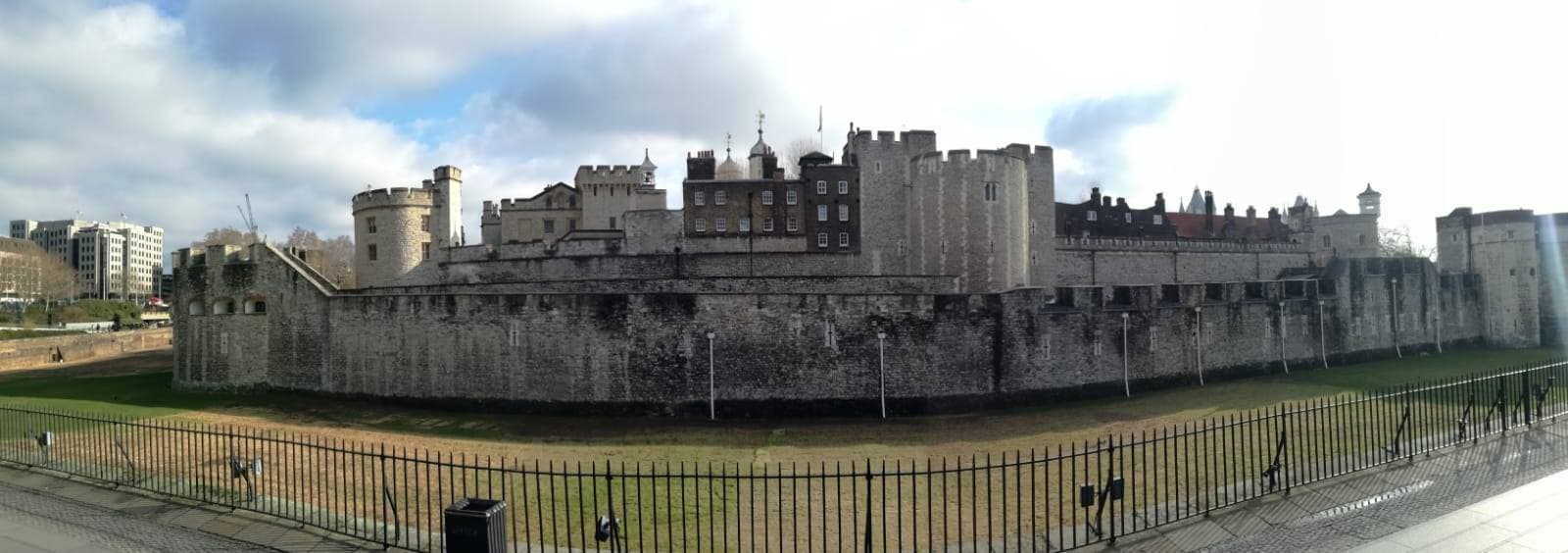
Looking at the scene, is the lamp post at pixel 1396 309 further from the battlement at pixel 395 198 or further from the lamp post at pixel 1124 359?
the battlement at pixel 395 198

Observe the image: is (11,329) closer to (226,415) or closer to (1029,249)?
(226,415)

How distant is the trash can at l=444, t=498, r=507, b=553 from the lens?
755cm

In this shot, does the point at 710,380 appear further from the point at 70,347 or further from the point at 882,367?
the point at 70,347

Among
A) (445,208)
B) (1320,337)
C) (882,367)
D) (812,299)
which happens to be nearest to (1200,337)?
(1320,337)

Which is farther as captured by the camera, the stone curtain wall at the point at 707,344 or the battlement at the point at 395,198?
the battlement at the point at 395,198

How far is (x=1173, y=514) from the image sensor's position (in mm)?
9633

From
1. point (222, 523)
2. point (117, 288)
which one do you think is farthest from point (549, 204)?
point (117, 288)

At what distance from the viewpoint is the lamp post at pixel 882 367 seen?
21141 mm

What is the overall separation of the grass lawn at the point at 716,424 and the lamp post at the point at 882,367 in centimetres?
91

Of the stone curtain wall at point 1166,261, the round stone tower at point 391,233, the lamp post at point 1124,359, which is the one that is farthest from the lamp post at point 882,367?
the round stone tower at point 391,233

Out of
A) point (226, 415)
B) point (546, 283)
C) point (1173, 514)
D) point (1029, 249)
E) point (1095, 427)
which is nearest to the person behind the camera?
point (1173, 514)

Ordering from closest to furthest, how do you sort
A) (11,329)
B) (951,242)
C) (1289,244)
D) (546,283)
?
(951,242) → (546,283) → (11,329) → (1289,244)

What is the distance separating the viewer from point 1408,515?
9.09m

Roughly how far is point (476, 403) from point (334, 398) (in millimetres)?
6484
